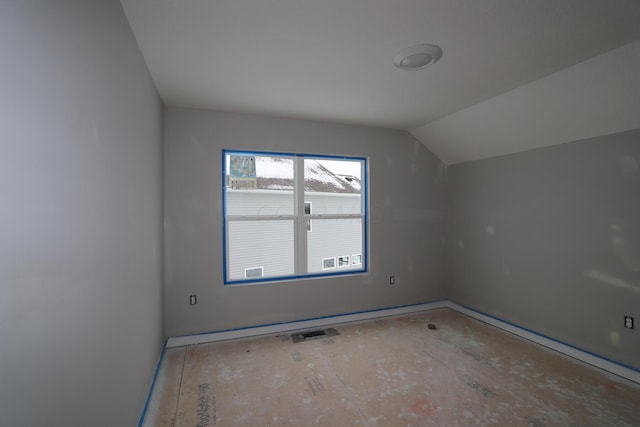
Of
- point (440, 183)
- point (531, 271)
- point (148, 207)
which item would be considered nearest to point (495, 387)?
point (531, 271)

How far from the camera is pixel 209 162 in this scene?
334cm

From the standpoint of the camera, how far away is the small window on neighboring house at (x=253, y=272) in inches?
140

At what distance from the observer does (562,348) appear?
117 inches

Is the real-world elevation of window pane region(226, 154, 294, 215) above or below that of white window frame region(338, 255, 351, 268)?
above

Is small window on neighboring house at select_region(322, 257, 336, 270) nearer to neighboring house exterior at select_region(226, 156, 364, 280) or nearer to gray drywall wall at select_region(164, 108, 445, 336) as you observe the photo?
neighboring house exterior at select_region(226, 156, 364, 280)

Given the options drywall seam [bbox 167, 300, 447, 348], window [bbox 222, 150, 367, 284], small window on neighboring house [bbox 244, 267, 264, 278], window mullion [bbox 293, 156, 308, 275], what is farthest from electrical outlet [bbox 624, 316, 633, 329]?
small window on neighboring house [bbox 244, 267, 264, 278]

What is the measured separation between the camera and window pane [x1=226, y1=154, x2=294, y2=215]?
11.5ft

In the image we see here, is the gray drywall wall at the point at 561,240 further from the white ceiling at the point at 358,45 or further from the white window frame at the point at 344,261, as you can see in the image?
the white window frame at the point at 344,261

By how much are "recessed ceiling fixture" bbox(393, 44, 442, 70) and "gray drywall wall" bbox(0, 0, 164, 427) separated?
1.80 metres

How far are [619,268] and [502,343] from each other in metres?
1.25

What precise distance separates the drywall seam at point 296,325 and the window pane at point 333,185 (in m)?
1.36

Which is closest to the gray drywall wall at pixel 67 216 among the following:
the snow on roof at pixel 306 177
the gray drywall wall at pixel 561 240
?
the snow on roof at pixel 306 177

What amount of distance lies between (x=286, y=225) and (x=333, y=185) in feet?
2.75

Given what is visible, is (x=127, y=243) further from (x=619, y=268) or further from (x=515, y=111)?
(x=619, y=268)
